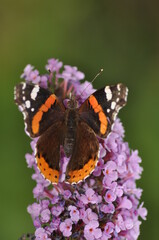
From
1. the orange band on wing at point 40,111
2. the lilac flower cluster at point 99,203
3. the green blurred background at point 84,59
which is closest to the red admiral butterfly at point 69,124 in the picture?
the orange band on wing at point 40,111

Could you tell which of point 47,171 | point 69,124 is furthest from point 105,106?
point 47,171

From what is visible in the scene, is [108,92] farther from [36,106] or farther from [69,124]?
[36,106]

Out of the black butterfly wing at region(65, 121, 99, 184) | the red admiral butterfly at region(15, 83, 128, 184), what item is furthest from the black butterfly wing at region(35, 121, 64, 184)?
the black butterfly wing at region(65, 121, 99, 184)

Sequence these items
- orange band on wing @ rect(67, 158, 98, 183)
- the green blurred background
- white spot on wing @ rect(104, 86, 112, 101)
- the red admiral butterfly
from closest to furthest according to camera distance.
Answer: orange band on wing @ rect(67, 158, 98, 183) < the red admiral butterfly < white spot on wing @ rect(104, 86, 112, 101) < the green blurred background

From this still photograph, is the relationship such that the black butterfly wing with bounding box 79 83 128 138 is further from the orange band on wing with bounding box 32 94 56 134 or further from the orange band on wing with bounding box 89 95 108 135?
the orange band on wing with bounding box 32 94 56 134

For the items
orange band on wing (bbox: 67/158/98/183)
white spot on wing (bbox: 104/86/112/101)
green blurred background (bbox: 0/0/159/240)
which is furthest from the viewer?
green blurred background (bbox: 0/0/159/240)

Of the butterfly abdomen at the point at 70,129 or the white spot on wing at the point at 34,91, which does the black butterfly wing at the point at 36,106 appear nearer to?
the white spot on wing at the point at 34,91

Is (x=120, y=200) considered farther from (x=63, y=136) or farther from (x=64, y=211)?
(x=63, y=136)
